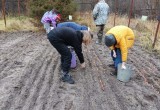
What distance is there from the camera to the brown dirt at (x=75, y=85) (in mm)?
4621

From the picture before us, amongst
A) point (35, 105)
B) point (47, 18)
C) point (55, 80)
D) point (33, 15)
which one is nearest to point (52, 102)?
point (35, 105)

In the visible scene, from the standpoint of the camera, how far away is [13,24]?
12.7 m

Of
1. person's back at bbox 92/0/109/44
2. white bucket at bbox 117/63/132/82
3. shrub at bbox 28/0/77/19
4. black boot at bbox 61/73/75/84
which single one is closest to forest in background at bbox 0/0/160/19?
shrub at bbox 28/0/77/19

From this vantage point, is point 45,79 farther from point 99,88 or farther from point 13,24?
point 13,24

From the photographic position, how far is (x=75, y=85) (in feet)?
17.8

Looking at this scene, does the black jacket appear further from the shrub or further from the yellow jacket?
the shrub

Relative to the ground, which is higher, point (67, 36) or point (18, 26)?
point (67, 36)

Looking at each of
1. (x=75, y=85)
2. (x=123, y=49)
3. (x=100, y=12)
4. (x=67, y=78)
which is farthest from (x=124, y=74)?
(x=100, y=12)

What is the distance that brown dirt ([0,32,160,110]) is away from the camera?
4621 millimetres

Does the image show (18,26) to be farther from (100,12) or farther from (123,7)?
(123,7)

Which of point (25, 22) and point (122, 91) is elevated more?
point (25, 22)

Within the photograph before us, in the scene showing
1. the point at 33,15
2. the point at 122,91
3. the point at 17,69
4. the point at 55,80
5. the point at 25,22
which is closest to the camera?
the point at 122,91

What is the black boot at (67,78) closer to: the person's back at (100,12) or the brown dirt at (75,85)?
the brown dirt at (75,85)

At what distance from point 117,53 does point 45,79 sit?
65.3 inches
